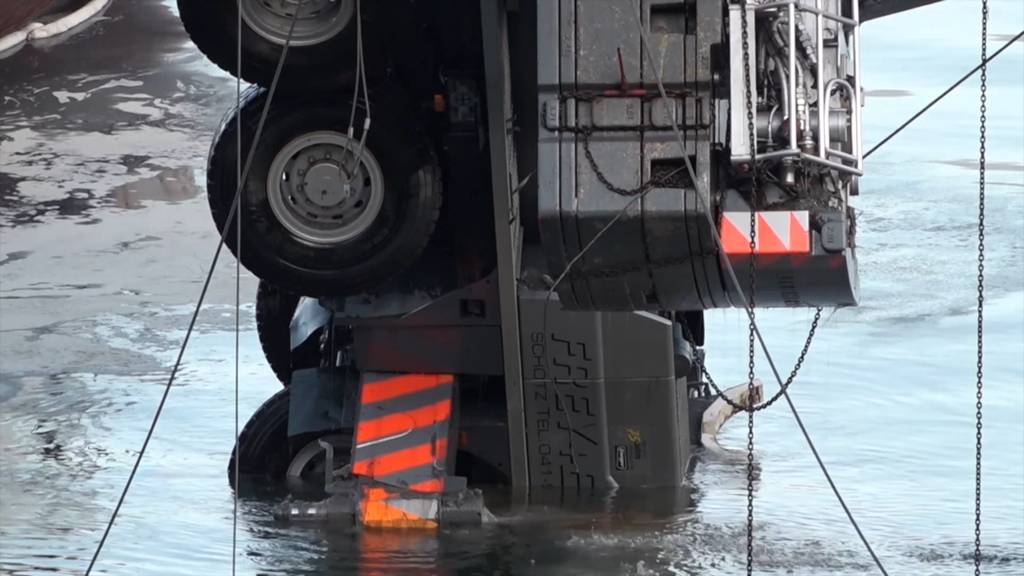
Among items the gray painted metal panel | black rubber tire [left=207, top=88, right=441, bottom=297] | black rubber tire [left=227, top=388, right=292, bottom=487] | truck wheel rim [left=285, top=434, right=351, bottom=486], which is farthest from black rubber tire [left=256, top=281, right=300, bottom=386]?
black rubber tire [left=207, top=88, right=441, bottom=297]

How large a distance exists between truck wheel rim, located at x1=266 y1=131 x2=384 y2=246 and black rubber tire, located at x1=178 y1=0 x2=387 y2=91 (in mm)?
251

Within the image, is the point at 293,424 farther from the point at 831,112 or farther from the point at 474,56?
the point at 831,112

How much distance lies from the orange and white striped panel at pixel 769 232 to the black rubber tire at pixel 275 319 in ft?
13.8

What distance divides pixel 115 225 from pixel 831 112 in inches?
400

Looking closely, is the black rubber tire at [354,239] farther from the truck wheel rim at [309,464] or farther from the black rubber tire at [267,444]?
the black rubber tire at [267,444]

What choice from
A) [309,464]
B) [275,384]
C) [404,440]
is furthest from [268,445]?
[275,384]

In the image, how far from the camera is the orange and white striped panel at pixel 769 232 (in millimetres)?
7227

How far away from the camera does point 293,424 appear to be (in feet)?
32.6

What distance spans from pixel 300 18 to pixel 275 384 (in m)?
3.95

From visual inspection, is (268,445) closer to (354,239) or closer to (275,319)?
(275,319)

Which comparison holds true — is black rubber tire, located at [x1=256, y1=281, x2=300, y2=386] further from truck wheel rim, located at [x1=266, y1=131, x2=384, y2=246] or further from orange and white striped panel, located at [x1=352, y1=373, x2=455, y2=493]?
truck wheel rim, located at [x1=266, y1=131, x2=384, y2=246]

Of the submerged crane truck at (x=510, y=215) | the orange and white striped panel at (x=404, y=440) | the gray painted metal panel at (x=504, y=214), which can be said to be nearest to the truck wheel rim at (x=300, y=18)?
the submerged crane truck at (x=510, y=215)

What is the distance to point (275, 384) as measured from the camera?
12.3m

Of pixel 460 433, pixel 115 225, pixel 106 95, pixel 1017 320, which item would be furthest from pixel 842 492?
pixel 106 95
